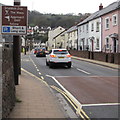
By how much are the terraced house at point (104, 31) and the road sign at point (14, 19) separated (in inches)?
819

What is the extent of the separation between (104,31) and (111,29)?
106 inches

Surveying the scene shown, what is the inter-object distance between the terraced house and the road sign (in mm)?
20802

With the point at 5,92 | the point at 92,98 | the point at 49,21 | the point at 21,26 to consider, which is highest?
the point at 49,21

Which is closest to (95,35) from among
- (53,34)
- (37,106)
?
(37,106)

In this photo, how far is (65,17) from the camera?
92.9 metres

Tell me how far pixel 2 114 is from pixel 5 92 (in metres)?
0.57

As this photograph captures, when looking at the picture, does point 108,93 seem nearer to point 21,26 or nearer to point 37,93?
point 37,93

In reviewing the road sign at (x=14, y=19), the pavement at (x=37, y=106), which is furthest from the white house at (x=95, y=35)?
the pavement at (x=37, y=106)

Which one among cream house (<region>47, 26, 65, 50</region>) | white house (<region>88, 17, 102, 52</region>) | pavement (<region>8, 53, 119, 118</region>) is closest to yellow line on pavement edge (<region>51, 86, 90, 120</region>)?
pavement (<region>8, 53, 119, 118</region>)

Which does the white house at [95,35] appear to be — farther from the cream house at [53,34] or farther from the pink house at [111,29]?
the cream house at [53,34]

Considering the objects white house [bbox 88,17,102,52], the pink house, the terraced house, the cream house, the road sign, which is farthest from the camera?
the cream house

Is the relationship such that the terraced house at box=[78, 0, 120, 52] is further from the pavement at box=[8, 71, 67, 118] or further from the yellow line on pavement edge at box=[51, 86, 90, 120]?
the pavement at box=[8, 71, 67, 118]

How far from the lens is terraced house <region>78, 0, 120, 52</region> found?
95.7 ft

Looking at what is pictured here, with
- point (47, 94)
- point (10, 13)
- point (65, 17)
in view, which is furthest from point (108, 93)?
point (65, 17)
